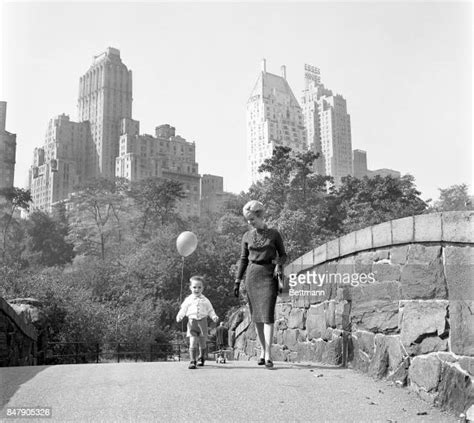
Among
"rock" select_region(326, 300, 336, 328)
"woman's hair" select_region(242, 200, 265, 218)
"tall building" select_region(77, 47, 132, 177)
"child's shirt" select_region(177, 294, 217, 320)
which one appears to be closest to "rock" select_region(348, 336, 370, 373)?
"rock" select_region(326, 300, 336, 328)

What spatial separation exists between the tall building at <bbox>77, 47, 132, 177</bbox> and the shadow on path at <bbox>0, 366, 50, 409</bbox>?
9741 centimetres

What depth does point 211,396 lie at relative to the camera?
4453 mm

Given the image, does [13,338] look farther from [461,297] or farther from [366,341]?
[461,297]

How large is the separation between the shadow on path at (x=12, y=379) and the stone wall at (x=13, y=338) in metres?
1.37

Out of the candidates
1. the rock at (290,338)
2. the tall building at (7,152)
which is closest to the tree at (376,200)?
the tall building at (7,152)

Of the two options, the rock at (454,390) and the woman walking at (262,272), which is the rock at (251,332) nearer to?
the woman walking at (262,272)

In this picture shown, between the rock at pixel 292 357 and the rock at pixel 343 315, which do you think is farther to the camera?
the rock at pixel 292 357

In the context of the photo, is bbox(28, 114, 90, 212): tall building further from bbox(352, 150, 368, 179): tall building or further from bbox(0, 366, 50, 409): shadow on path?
bbox(0, 366, 50, 409): shadow on path

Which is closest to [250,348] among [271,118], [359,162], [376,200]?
[376,200]

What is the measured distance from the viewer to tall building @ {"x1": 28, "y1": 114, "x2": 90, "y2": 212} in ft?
287

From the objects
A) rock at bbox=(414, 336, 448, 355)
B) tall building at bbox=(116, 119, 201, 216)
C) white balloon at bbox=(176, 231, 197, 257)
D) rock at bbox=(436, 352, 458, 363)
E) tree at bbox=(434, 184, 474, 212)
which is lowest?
rock at bbox=(436, 352, 458, 363)

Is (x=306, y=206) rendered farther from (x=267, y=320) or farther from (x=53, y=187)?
(x=53, y=187)

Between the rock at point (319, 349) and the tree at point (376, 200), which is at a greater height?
the tree at point (376, 200)

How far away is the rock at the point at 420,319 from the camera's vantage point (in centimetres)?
452
